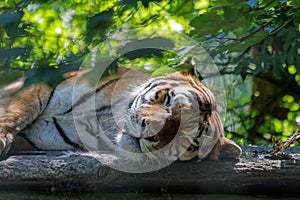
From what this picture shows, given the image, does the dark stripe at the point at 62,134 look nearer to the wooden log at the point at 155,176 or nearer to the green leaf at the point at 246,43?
the wooden log at the point at 155,176

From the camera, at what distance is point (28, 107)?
7.82ft

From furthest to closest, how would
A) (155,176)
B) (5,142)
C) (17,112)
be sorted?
(17,112) → (5,142) → (155,176)

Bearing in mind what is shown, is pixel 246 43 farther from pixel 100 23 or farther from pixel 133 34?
pixel 100 23

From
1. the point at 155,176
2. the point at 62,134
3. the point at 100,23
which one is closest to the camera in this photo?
the point at 100,23

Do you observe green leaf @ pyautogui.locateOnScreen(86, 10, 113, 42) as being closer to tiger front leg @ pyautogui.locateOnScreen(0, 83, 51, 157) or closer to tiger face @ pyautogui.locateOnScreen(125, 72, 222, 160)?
tiger face @ pyautogui.locateOnScreen(125, 72, 222, 160)

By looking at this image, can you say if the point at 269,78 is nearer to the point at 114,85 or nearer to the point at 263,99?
the point at 263,99

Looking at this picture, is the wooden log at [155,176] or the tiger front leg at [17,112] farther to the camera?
the tiger front leg at [17,112]

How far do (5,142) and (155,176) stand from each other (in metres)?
0.58

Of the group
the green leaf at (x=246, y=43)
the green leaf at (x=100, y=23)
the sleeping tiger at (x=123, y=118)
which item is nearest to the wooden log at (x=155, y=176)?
the sleeping tiger at (x=123, y=118)

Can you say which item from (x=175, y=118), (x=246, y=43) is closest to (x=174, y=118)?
(x=175, y=118)

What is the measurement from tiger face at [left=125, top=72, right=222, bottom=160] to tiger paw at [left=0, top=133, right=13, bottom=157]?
465 mm

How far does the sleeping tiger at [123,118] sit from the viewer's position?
189 centimetres

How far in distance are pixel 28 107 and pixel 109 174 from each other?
1.97 ft

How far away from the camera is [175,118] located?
1861 mm
